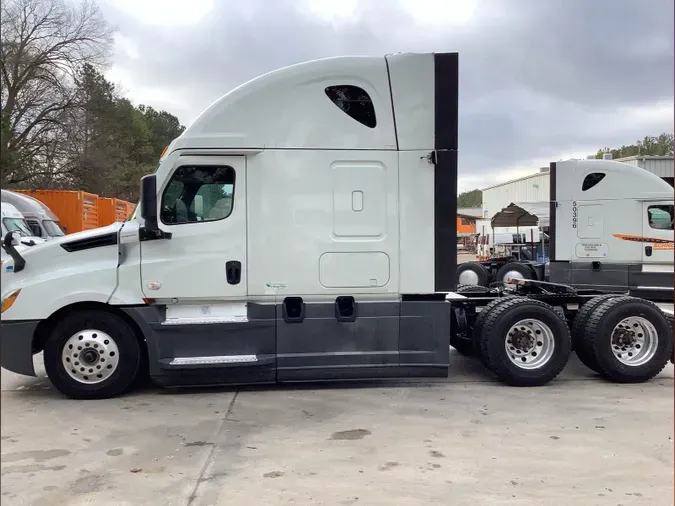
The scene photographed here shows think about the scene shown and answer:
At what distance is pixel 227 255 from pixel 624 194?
10.5 metres

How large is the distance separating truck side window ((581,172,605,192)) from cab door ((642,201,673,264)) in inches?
43.5

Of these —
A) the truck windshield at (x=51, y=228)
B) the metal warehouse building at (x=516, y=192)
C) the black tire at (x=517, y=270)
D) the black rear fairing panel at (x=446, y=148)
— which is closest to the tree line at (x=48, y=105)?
the black rear fairing panel at (x=446, y=148)

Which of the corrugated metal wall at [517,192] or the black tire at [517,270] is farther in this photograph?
the corrugated metal wall at [517,192]

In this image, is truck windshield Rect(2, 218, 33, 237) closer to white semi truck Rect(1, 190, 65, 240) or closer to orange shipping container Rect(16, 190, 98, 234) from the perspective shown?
white semi truck Rect(1, 190, 65, 240)

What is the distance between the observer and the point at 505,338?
648cm

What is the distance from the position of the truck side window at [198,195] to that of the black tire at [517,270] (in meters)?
12.8

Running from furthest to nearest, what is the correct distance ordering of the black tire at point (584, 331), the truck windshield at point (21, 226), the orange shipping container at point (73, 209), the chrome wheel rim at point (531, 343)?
1. the orange shipping container at point (73, 209)
2. the truck windshield at point (21, 226)
3. the black tire at point (584, 331)
4. the chrome wheel rim at point (531, 343)

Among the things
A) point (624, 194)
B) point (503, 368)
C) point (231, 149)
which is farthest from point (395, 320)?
point (624, 194)

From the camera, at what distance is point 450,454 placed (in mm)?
4516

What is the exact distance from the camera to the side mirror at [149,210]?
5676 millimetres

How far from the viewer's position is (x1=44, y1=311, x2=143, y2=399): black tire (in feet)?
19.3

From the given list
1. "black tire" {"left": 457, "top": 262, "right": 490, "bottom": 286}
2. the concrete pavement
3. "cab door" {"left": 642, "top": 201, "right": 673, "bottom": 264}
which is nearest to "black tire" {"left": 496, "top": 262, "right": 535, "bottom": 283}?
"black tire" {"left": 457, "top": 262, "right": 490, "bottom": 286}

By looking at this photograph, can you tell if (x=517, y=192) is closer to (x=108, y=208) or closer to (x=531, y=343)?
(x=108, y=208)

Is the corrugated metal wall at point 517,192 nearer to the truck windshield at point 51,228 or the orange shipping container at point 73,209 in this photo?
the orange shipping container at point 73,209
